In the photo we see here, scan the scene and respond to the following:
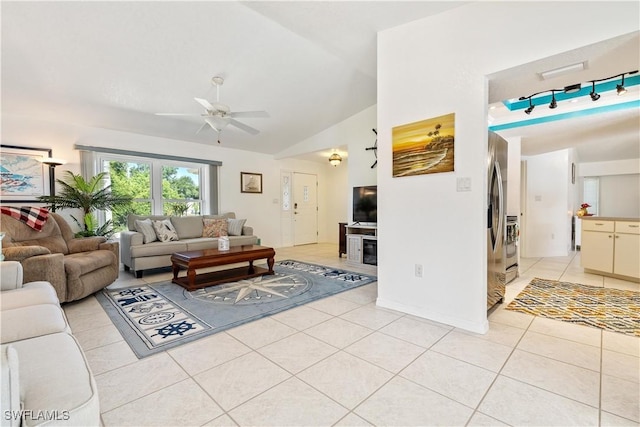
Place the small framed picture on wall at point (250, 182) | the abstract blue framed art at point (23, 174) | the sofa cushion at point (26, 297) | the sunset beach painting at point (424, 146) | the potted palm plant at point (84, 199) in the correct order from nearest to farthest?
the sofa cushion at point (26, 297), the sunset beach painting at point (424, 146), the abstract blue framed art at point (23, 174), the potted palm plant at point (84, 199), the small framed picture on wall at point (250, 182)

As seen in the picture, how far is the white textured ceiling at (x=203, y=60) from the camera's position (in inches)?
102

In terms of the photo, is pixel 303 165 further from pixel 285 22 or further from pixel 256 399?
pixel 256 399

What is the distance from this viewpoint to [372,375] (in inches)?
69.0

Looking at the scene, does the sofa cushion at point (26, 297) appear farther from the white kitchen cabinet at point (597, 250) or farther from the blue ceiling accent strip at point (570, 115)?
the white kitchen cabinet at point (597, 250)

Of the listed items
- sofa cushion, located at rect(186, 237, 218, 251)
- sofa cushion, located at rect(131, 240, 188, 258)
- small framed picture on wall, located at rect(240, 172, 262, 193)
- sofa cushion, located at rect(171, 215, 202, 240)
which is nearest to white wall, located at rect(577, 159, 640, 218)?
small framed picture on wall, located at rect(240, 172, 262, 193)

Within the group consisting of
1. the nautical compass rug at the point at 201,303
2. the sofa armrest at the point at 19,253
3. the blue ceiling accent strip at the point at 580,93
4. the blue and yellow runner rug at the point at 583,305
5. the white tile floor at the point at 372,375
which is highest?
the blue ceiling accent strip at the point at 580,93

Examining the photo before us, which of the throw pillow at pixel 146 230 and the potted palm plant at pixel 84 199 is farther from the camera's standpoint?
the throw pillow at pixel 146 230

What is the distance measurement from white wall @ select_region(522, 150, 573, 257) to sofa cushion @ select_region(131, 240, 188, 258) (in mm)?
6359

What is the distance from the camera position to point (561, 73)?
2357 mm

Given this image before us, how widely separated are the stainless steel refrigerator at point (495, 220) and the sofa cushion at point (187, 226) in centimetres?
453

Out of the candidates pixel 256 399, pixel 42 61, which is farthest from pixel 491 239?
pixel 42 61

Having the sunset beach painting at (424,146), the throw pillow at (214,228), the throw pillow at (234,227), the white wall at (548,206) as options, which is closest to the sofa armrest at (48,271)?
the throw pillow at (214,228)

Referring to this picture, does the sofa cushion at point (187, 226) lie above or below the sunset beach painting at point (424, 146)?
below

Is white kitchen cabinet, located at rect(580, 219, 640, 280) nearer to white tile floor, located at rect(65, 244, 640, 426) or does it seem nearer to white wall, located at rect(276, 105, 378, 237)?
white tile floor, located at rect(65, 244, 640, 426)
